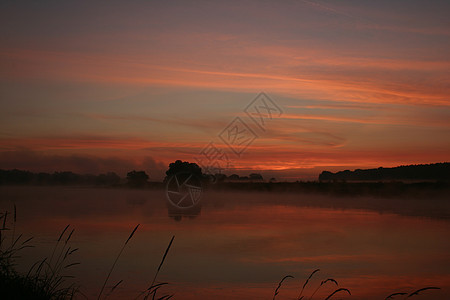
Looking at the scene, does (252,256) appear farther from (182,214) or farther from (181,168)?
(181,168)

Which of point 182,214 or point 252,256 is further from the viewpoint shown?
point 182,214

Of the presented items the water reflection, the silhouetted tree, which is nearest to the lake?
the water reflection

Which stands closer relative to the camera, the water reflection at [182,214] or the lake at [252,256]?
the lake at [252,256]

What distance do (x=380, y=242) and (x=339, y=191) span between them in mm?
30650

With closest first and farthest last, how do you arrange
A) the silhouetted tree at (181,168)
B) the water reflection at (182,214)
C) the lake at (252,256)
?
the lake at (252,256) < the water reflection at (182,214) < the silhouetted tree at (181,168)

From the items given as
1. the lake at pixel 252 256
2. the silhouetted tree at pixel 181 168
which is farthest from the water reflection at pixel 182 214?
the silhouetted tree at pixel 181 168

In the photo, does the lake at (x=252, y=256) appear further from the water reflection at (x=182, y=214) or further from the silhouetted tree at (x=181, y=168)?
the silhouetted tree at (x=181, y=168)

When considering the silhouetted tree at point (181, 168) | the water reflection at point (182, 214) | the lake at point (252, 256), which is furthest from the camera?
the silhouetted tree at point (181, 168)

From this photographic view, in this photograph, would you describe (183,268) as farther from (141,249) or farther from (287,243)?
(287,243)

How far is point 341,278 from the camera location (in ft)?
22.0

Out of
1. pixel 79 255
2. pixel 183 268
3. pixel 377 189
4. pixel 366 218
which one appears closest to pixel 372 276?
pixel 183 268

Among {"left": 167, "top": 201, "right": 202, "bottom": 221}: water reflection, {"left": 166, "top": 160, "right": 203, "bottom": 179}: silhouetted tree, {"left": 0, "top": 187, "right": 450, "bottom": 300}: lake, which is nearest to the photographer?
{"left": 0, "top": 187, "right": 450, "bottom": 300}: lake

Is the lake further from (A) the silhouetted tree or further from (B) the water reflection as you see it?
(A) the silhouetted tree

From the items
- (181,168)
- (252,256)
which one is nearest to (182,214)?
(252,256)
